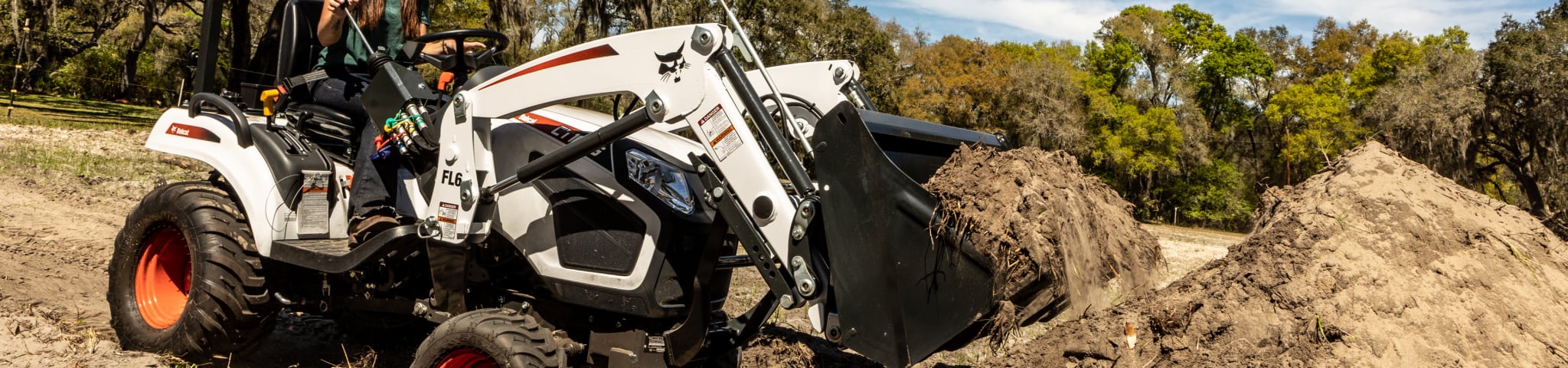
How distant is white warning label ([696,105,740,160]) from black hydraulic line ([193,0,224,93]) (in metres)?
3.38

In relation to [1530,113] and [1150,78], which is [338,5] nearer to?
[1530,113]

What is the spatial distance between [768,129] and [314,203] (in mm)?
2620

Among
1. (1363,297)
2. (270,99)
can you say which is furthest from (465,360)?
(1363,297)

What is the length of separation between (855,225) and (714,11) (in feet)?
94.8

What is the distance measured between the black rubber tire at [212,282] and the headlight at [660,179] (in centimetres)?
207

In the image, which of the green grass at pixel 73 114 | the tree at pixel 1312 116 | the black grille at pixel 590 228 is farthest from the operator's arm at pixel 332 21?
the tree at pixel 1312 116

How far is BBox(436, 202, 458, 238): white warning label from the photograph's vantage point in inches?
165

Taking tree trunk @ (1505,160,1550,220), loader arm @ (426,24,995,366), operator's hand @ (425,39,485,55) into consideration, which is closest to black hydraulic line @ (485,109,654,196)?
loader arm @ (426,24,995,366)

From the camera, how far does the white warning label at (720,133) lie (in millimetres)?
3541

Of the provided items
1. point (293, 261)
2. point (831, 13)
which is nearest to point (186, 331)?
point (293, 261)

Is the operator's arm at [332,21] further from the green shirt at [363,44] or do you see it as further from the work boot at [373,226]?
the work boot at [373,226]

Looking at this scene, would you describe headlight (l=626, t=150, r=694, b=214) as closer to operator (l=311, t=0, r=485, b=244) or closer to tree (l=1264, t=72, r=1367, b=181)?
operator (l=311, t=0, r=485, b=244)

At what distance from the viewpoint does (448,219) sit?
4.23 meters

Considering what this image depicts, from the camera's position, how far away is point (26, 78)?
33.4 meters
